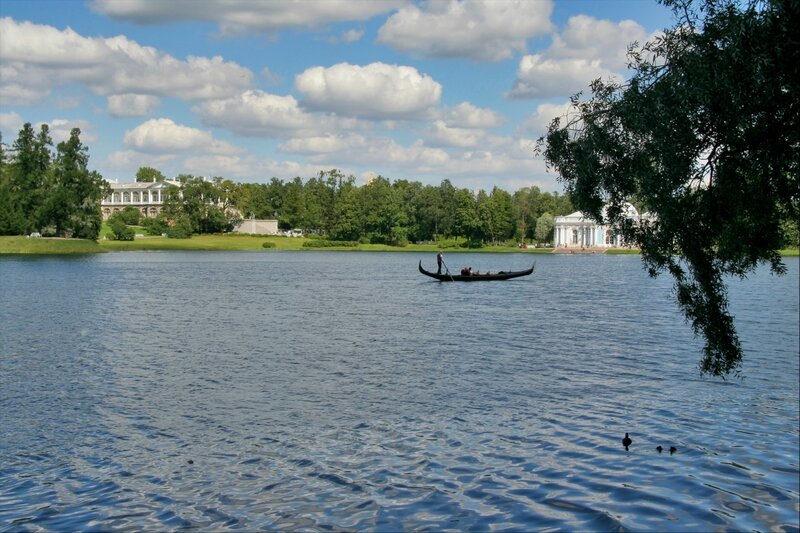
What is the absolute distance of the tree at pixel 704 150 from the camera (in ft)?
39.4

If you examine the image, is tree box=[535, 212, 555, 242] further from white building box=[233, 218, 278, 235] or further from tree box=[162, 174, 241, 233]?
Result: tree box=[162, 174, 241, 233]

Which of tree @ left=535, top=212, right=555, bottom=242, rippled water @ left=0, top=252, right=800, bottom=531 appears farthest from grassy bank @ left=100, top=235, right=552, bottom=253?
rippled water @ left=0, top=252, right=800, bottom=531

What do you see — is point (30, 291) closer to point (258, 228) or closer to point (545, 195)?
point (258, 228)

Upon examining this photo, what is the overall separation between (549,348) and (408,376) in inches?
332

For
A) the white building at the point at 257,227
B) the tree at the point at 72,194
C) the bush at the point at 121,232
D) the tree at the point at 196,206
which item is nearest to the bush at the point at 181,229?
the tree at the point at 196,206

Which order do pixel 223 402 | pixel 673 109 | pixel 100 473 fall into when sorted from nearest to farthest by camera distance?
pixel 673 109 < pixel 100 473 < pixel 223 402

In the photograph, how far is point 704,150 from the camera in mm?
13648

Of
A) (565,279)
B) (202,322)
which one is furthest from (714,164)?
(565,279)

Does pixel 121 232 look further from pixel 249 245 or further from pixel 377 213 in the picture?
pixel 377 213

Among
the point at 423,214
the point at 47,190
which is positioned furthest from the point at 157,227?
the point at 423,214

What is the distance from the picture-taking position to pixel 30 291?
57344 millimetres

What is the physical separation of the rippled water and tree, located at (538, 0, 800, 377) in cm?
324

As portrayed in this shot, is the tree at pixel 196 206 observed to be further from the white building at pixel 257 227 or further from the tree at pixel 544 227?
the tree at pixel 544 227

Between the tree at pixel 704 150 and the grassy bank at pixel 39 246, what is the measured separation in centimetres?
12691
